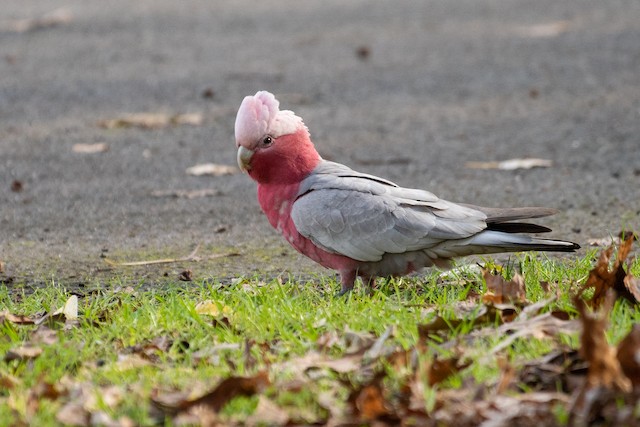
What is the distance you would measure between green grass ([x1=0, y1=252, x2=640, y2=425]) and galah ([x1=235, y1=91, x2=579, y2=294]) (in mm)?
146

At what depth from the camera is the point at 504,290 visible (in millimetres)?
3879

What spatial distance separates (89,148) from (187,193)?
1.52 m

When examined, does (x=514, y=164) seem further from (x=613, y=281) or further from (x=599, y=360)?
(x=599, y=360)

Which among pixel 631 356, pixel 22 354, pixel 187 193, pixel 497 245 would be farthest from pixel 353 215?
pixel 187 193

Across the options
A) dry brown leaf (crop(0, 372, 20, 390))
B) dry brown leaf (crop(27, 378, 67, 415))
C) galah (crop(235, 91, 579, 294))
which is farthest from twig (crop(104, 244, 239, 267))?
dry brown leaf (crop(27, 378, 67, 415))

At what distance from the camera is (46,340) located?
12.2 feet

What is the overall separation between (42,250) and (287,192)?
5.38 feet

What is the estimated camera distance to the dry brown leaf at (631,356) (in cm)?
280

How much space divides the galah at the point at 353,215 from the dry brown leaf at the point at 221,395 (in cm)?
136

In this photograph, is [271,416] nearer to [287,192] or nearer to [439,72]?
[287,192]

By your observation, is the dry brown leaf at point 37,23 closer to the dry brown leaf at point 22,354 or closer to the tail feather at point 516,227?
the tail feather at point 516,227

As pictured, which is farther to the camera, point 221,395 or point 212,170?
point 212,170

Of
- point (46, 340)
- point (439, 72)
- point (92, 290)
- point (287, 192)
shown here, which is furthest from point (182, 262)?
point (439, 72)

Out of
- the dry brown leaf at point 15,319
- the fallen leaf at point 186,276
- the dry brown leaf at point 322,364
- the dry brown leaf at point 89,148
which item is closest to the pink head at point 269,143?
the fallen leaf at point 186,276
